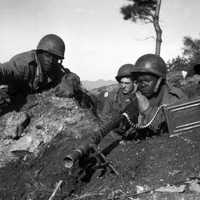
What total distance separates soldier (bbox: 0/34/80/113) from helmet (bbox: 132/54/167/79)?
5.59 ft

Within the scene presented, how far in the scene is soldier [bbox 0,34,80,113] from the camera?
6.26 meters

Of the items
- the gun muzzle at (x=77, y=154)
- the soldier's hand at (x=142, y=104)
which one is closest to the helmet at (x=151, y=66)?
the soldier's hand at (x=142, y=104)

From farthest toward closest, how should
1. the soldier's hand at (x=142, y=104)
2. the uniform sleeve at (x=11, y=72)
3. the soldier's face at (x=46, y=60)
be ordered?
1. the soldier's face at (x=46, y=60)
2. the uniform sleeve at (x=11, y=72)
3. the soldier's hand at (x=142, y=104)

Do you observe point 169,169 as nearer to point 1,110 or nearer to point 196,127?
point 196,127

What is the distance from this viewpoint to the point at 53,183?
457 cm

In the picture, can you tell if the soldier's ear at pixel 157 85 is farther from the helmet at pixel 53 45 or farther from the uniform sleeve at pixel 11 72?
the uniform sleeve at pixel 11 72

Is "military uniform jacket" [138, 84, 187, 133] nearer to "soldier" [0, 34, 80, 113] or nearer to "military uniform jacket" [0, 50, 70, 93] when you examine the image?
"soldier" [0, 34, 80, 113]

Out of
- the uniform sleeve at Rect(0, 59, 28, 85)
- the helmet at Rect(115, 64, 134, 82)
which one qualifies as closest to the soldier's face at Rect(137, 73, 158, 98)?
the helmet at Rect(115, 64, 134, 82)

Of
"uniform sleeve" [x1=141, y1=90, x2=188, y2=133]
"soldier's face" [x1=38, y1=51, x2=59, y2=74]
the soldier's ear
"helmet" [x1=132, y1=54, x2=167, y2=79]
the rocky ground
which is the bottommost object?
the rocky ground

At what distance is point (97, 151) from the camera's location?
14.8 ft

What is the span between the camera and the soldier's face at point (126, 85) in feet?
24.1

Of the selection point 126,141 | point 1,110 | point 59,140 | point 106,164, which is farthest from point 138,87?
point 1,110

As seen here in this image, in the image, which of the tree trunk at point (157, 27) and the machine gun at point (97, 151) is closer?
the machine gun at point (97, 151)

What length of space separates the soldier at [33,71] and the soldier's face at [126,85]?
1.02 m
